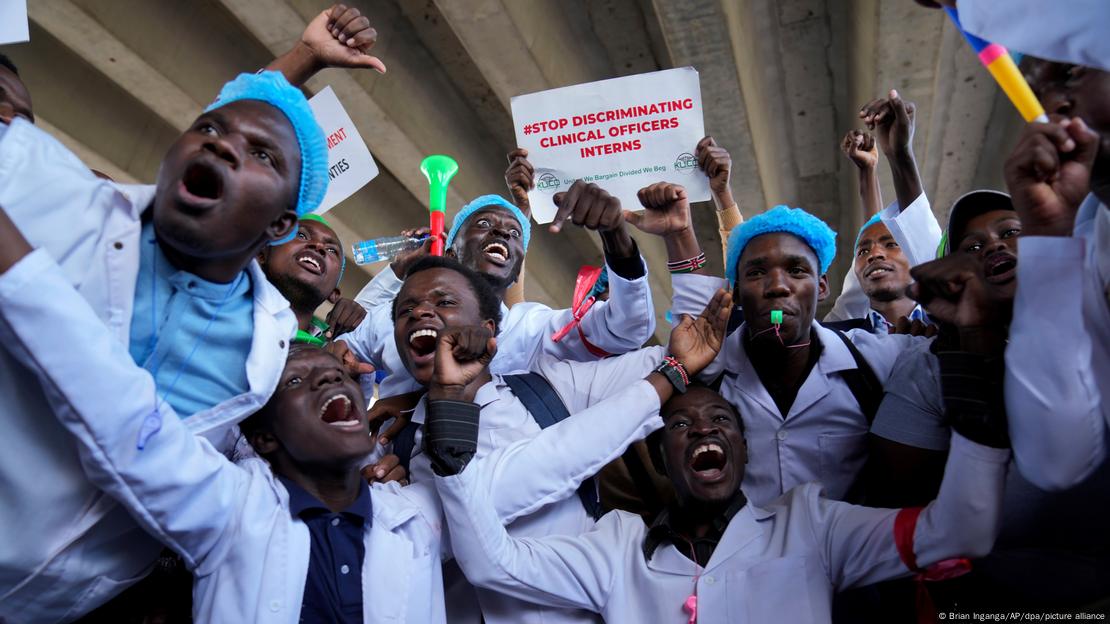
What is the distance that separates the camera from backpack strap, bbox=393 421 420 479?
111 inches

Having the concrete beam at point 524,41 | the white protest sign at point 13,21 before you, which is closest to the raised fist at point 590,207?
the white protest sign at point 13,21

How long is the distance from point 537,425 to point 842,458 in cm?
Answer: 95

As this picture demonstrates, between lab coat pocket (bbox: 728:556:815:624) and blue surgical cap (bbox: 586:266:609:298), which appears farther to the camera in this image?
blue surgical cap (bbox: 586:266:609:298)

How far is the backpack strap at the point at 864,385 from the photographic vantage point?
279cm

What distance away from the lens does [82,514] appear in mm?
1801

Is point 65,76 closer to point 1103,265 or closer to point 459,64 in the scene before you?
point 459,64

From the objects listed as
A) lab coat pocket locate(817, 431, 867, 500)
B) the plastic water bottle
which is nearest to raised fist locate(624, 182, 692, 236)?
lab coat pocket locate(817, 431, 867, 500)

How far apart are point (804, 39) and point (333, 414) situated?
5.07 meters

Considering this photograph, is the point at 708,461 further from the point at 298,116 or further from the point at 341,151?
the point at 341,151

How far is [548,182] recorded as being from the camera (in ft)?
12.8

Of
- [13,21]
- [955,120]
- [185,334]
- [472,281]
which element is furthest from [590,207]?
[955,120]

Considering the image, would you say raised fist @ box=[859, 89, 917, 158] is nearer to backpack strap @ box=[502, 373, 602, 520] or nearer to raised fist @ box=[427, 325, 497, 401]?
backpack strap @ box=[502, 373, 602, 520]

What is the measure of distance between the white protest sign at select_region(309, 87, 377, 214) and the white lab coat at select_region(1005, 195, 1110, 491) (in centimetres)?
279

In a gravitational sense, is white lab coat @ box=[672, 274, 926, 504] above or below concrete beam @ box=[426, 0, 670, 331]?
below
